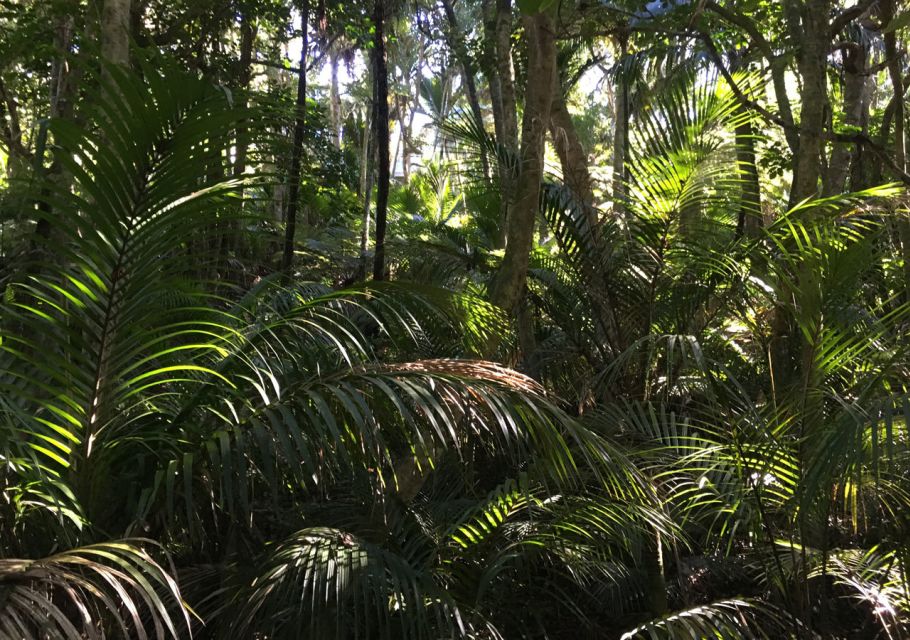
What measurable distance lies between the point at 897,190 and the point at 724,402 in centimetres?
136

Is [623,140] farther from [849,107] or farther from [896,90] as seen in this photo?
[849,107]

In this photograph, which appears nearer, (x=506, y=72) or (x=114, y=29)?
(x=114, y=29)

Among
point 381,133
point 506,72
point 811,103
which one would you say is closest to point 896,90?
point 811,103

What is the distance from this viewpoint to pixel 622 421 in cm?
374

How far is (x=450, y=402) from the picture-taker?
2.60m

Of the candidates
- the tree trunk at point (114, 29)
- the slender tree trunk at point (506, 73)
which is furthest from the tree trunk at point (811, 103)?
the tree trunk at point (114, 29)

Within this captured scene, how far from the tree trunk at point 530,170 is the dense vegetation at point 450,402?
0.07 ft

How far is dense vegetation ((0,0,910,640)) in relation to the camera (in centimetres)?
233

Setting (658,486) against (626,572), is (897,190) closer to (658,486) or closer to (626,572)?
(658,486)

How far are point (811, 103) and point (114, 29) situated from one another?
431 centimetres

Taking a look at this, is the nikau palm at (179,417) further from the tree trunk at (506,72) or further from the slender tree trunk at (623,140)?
the tree trunk at (506,72)

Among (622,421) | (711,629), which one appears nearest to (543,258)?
(622,421)

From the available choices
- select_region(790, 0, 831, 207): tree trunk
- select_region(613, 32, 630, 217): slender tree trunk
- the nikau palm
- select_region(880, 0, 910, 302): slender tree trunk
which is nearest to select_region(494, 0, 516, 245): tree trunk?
select_region(613, 32, 630, 217): slender tree trunk

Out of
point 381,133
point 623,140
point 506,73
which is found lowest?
point 623,140
